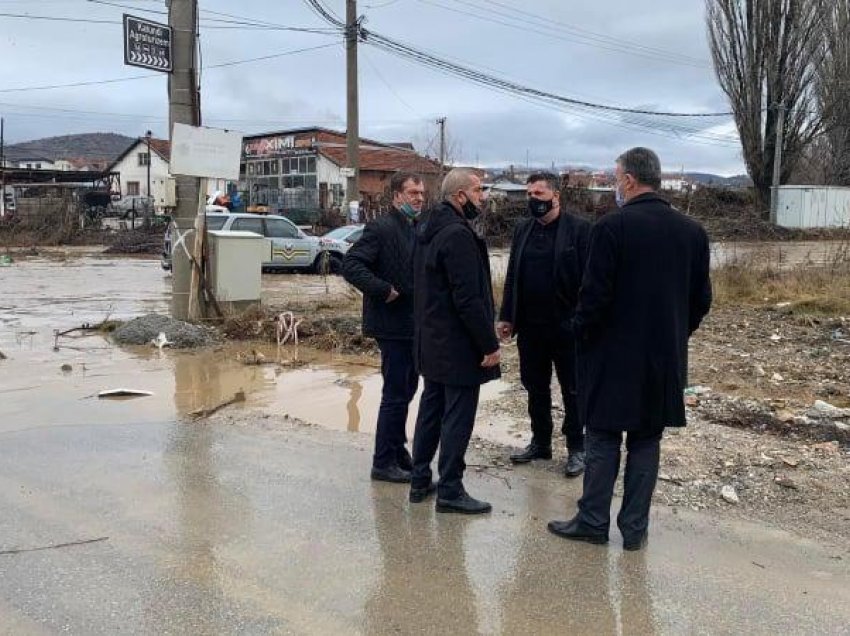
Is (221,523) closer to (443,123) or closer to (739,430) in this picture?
(739,430)

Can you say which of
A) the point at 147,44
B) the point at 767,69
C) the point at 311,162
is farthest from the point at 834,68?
the point at 147,44

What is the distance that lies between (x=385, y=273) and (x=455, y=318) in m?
0.81

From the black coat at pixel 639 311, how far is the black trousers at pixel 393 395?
1.37 meters

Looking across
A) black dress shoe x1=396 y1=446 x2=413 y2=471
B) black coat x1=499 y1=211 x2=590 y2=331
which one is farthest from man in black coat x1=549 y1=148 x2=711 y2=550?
black dress shoe x1=396 y1=446 x2=413 y2=471

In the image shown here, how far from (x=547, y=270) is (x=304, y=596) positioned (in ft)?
8.38

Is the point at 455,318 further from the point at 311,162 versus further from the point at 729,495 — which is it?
the point at 311,162

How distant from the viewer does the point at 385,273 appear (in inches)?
199

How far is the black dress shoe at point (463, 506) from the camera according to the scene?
14.8 ft

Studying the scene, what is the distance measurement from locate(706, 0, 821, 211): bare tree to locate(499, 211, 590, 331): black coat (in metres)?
40.4

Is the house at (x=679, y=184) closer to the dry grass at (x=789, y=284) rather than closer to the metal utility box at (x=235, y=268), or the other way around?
the dry grass at (x=789, y=284)

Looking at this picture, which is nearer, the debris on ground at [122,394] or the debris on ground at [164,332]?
the debris on ground at [122,394]

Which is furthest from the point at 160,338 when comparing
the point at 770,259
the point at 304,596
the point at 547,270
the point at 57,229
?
the point at 57,229

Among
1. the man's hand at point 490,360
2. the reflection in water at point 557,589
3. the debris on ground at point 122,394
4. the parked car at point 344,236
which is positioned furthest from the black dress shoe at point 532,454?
the parked car at point 344,236

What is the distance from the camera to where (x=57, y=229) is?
33.9 metres
